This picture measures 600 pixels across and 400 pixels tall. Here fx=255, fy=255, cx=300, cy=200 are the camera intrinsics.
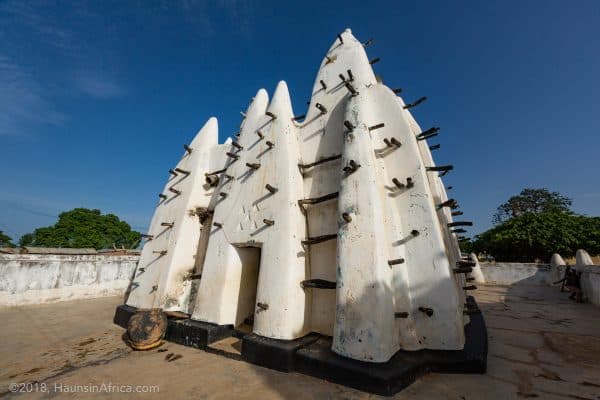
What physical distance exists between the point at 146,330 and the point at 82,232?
5073cm

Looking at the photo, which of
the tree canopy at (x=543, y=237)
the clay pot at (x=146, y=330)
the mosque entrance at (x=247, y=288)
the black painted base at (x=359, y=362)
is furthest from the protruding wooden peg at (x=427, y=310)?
the tree canopy at (x=543, y=237)

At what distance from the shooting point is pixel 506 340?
6.02 meters

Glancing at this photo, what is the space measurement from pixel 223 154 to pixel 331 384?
8.09m

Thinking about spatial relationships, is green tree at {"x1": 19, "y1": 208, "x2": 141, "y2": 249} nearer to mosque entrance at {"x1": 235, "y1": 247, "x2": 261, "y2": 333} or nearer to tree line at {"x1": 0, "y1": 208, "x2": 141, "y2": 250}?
tree line at {"x1": 0, "y1": 208, "x2": 141, "y2": 250}

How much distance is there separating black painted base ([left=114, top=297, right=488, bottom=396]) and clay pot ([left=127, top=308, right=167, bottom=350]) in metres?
1.16

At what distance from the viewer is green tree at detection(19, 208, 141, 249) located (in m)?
42.5

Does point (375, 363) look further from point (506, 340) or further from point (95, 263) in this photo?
point (95, 263)

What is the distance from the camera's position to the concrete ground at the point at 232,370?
3795 mm

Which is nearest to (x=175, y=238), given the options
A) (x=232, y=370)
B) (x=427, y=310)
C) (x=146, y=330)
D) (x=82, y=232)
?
(x=146, y=330)

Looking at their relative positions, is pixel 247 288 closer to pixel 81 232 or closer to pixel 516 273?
pixel 516 273

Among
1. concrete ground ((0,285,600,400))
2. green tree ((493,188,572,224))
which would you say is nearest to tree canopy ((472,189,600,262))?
green tree ((493,188,572,224))

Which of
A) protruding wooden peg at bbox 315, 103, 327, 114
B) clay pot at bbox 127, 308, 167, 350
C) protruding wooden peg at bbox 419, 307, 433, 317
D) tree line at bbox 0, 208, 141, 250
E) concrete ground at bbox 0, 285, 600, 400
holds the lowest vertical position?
concrete ground at bbox 0, 285, 600, 400

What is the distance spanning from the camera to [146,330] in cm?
574

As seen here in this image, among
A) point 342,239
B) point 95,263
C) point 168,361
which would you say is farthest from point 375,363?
point 95,263
